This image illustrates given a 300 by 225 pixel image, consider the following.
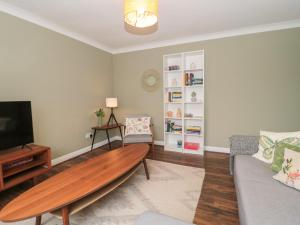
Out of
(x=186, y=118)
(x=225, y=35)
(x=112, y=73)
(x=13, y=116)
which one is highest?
(x=225, y=35)

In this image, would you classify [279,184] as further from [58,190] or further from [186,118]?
[186,118]

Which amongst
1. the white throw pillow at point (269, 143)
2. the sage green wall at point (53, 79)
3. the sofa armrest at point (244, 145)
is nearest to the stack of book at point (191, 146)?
the sofa armrest at point (244, 145)

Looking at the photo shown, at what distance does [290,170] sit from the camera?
58.0 inches

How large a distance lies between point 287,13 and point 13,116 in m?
4.40

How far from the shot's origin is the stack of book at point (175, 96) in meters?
3.75

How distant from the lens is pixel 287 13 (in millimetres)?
2656

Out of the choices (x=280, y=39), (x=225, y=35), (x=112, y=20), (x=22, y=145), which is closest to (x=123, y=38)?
(x=112, y=20)

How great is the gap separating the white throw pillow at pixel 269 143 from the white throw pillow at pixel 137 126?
2147mm

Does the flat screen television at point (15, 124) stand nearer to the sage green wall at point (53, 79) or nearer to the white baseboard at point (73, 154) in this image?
the sage green wall at point (53, 79)

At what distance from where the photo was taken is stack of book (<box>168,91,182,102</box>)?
3.75m

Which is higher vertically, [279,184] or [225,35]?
[225,35]

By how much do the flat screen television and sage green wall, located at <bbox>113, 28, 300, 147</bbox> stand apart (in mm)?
2893

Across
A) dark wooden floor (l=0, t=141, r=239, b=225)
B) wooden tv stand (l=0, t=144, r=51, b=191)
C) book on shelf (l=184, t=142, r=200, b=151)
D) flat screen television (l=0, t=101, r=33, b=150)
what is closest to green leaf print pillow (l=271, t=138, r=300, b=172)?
dark wooden floor (l=0, t=141, r=239, b=225)

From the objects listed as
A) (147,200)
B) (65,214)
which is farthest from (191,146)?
(65,214)
